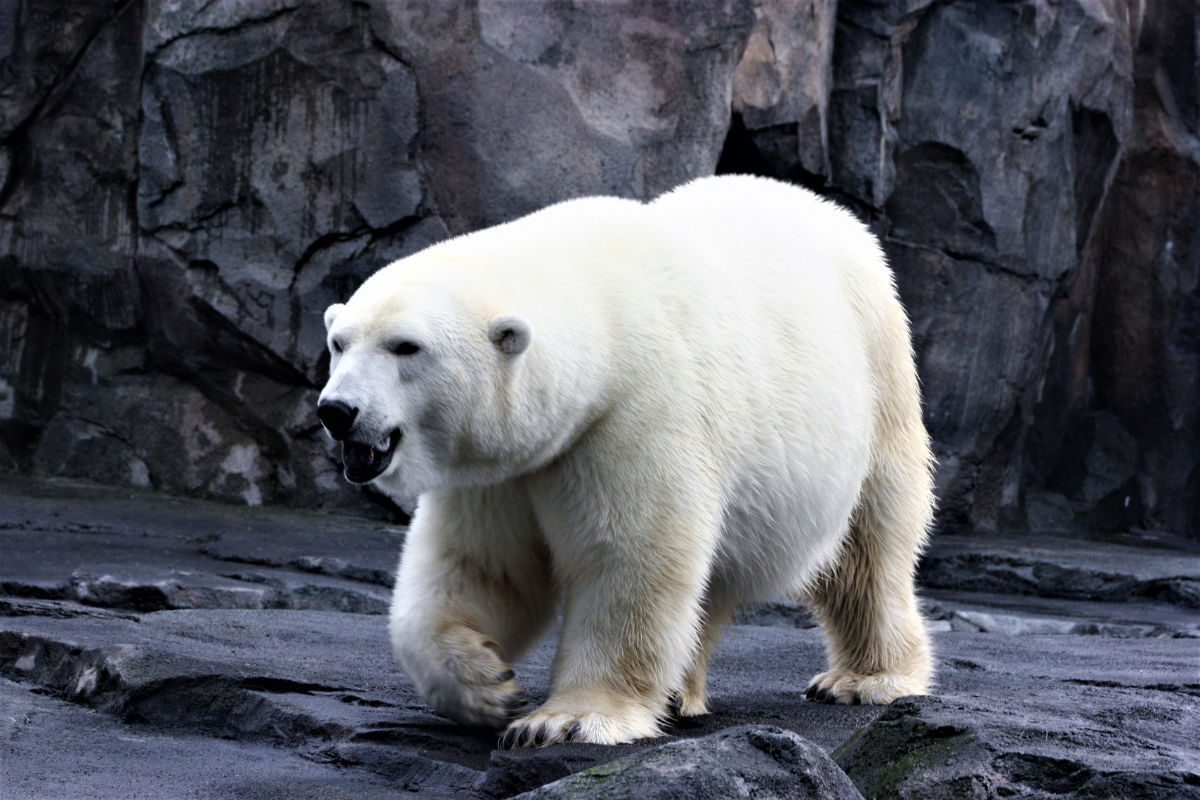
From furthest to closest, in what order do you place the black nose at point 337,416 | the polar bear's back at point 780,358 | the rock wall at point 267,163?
the rock wall at point 267,163
the polar bear's back at point 780,358
the black nose at point 337,416

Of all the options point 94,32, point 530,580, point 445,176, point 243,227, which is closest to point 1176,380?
point 445,176

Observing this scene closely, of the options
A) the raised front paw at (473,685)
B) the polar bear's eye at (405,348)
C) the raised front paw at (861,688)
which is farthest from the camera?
the raised front paw at (861,688)

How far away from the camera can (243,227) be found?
8141 millimetres

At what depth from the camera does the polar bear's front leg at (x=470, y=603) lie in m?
2.80

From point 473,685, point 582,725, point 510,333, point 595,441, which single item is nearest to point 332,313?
point 510,333

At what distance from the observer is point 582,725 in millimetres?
2691

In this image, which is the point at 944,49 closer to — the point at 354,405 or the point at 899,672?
the point at 899,672

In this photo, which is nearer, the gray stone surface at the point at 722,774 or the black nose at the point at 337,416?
the gray stone surface at the point at 722,774

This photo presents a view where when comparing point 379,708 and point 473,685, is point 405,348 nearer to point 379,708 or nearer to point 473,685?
point 473,685

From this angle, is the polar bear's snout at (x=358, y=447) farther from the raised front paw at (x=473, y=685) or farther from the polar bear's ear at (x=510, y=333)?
the raised front paw at (x=473, y=685)

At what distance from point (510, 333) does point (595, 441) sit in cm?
32

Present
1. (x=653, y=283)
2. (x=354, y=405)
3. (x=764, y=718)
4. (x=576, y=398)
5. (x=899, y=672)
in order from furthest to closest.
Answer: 1. (x=899, y=672)
2. (x=764, y=718)
3. (x=653, y=283)
4. (x=576, y=398)
5. (x=354, y=405)

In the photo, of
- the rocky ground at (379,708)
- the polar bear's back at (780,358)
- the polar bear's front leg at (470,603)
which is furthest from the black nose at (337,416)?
the polar bear's back at (780,358)

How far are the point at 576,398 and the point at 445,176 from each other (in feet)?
18.7
